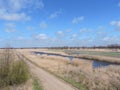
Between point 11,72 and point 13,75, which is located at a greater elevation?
point 11,72

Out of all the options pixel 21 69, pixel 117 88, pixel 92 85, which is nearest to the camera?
pixel 117 88

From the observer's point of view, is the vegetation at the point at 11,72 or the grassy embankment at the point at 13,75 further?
the vegetation at the point at 11,72

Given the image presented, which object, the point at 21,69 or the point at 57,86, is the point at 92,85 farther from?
the point at 21,69

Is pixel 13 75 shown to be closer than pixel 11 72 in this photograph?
Yes

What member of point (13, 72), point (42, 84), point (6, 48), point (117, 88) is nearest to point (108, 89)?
point (117, 88)

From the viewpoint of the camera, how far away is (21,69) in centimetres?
1964

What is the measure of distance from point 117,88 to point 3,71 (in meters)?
10.6

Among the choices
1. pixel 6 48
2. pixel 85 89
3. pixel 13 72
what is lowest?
pixel 85 89

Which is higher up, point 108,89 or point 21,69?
point 21,69

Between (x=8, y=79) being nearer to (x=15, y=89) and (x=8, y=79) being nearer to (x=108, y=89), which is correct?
(x=15, y=89)

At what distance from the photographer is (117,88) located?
55.5ft

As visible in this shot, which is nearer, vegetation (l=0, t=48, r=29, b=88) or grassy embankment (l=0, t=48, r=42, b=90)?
grassy embankment (l=0, t=48, r=42, b=90)

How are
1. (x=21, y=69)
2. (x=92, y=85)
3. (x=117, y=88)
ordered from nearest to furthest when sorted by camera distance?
(x=117, y=88), (x=92, y=85), (x=21, y=69)

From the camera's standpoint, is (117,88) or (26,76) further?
(26,76)
